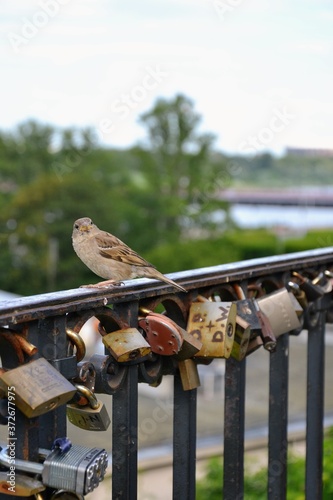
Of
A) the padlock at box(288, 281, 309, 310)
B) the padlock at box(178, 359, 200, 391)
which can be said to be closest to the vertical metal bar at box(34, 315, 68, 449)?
the padlock at box(178, 359, 200, 391)

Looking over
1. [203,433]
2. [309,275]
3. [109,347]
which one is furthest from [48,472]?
[203,433]

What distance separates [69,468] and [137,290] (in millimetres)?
466

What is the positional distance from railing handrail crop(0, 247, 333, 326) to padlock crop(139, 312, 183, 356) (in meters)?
0.05

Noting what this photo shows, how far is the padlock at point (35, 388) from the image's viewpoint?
1.28 meters

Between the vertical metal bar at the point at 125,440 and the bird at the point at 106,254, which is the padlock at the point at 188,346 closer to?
the vertical metal bar at the point at 125,440

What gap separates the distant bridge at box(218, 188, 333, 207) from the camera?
6681 cm

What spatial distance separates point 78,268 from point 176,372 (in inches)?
1782

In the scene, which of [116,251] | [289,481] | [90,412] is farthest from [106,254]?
[289,481]

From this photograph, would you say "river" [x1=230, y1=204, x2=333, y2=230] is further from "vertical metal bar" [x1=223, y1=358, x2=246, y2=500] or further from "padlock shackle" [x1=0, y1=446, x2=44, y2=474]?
"padlock shackle" [x1=0, y1=446, x2=44, y2=474]

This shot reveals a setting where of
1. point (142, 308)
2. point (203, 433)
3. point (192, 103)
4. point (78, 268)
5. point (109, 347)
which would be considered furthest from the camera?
point (192, 103)

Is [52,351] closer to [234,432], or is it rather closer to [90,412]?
[90,412]

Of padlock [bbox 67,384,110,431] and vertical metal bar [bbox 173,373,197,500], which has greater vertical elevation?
padlock [bbox 67,384,110,431]

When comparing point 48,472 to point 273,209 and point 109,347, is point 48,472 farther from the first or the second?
point 273,209

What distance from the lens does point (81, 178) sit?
156 feet
